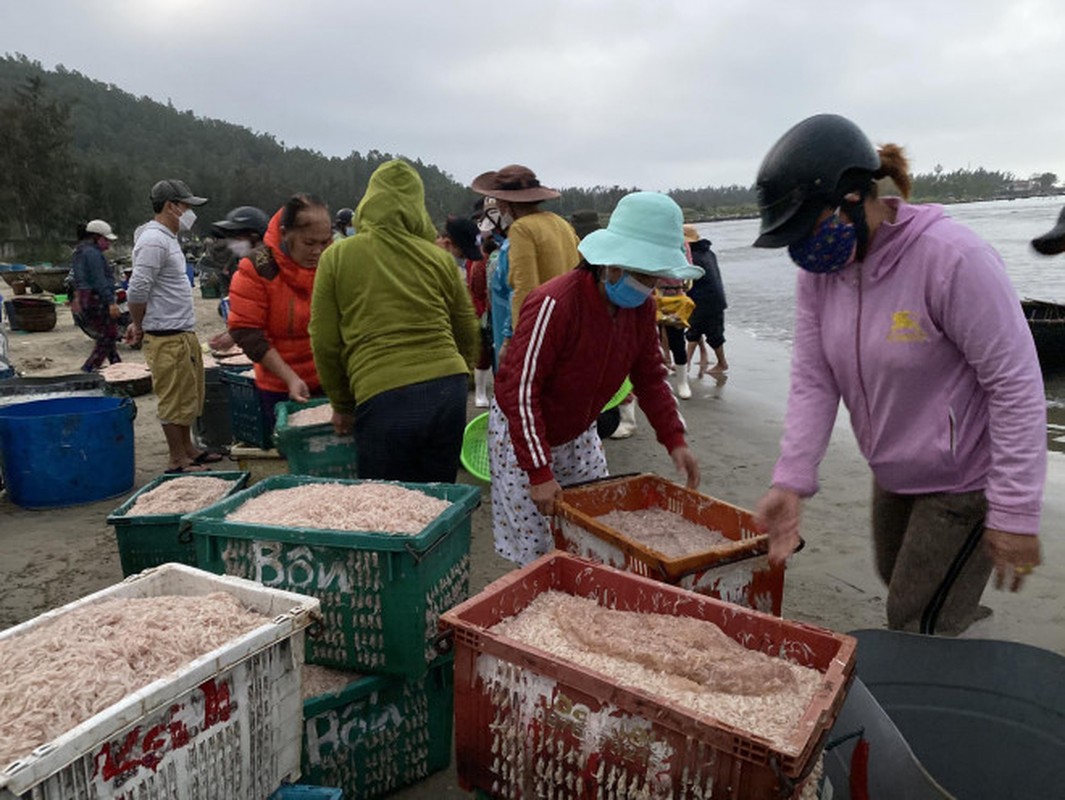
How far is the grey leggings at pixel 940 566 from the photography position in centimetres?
210

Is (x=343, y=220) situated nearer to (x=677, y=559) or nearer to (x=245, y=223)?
(x=245, y=223)

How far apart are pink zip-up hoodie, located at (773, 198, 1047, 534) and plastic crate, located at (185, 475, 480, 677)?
3.73 ft

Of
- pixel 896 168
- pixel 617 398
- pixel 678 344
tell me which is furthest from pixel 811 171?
pixel 678 344

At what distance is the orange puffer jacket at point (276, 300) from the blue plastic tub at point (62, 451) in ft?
6.82

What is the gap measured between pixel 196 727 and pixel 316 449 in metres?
2.21

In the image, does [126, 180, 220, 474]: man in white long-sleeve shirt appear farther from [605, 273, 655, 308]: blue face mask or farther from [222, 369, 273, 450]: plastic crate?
[605, 273, 655, 308]: blue face mask

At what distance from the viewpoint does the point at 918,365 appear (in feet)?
6.60

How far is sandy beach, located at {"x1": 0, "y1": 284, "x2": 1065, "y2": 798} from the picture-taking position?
3850 mm

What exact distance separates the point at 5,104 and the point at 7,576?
179 ft

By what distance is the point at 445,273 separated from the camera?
3.30 metres

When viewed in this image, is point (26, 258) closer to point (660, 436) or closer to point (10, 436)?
point (10, 436)

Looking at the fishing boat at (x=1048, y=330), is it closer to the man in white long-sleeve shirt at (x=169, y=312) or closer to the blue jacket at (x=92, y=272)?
the man in white long-sleeve shirt at (x=169, y=312)

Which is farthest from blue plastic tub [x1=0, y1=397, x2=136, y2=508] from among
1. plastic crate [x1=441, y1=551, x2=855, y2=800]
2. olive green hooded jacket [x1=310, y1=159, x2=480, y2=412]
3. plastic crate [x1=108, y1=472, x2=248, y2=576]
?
plastic crate [x1=441, y1=551, x2=855, y2=800]

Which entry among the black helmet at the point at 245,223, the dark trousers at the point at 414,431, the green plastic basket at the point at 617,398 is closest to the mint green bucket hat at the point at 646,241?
the green plastic basket at the point at 617,398
